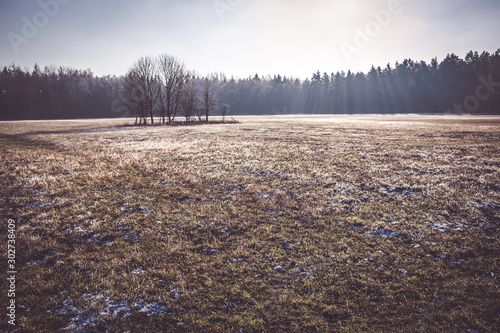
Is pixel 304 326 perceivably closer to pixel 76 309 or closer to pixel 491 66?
pixel 76 309

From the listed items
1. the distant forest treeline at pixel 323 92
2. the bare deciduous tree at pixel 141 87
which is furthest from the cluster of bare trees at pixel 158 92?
the distant forest treeline at pixel 323 92

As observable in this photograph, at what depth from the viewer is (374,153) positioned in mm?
16594

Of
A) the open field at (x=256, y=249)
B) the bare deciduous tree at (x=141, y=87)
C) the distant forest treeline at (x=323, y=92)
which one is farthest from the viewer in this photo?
the distant forest treeline at (x=323, y=92)

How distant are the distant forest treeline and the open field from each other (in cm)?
9039

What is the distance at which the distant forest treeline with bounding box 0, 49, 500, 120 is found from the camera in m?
94.0

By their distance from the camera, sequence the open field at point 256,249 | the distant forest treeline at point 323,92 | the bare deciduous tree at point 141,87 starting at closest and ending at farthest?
the open field at point 256,249
the bare deciduous tree at point 141,87
the distant forest treeline at point 323,92

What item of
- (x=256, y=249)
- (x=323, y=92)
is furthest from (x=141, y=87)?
(x=323, y=92)

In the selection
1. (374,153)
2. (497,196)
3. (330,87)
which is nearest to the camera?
(497,196)

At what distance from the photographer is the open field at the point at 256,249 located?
4.02m

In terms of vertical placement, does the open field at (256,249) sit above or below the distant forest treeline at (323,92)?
below

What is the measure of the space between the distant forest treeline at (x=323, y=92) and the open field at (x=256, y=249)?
9039cm

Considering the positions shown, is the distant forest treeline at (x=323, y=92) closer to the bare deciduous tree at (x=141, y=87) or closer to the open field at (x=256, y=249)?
the bare deciduous tree at (x=141, y=87)

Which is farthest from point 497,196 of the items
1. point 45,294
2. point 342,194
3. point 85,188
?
point 85,188

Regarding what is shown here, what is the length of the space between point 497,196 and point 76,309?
12975 millimetres
